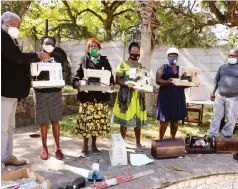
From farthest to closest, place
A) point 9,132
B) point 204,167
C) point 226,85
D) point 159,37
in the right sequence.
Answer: point 159,37 < point 226,85 < point 204,167 < point 9,132

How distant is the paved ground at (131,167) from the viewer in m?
3.37

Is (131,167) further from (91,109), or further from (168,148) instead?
(91,109)

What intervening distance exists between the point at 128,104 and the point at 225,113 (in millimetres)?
1815

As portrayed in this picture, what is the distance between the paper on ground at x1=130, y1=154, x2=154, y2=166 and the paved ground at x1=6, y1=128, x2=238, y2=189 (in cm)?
7

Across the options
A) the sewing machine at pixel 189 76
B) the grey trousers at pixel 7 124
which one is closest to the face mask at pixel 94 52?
the grey trousers at pixel 7 124

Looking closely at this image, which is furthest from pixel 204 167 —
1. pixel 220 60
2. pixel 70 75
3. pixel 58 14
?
pixel 58 14

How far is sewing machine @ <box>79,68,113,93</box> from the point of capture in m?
3.86

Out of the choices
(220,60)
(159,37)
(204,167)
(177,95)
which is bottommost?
(204,167)

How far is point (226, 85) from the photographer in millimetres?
4719

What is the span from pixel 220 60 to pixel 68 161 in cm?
Result: 558

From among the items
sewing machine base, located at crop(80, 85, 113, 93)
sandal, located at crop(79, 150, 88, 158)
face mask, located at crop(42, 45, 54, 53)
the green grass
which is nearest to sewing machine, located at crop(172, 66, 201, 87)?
sewing machine base, located at crop(80, 85, 113, 93)

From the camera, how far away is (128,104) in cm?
419

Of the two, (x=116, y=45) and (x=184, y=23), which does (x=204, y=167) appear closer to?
(x=184, y=23)

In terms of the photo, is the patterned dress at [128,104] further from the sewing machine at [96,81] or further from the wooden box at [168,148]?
the wooden box at [168,148]
